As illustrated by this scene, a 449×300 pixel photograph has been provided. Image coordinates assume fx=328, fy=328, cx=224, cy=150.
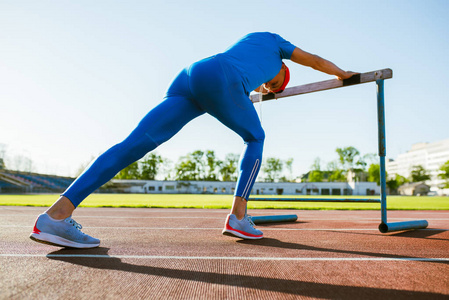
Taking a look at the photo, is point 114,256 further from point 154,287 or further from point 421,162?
point 421,162

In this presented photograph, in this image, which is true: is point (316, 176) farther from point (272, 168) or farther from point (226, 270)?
point (226, 270)

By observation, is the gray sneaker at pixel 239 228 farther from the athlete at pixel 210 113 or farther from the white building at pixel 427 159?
the white building at pixel 427 159

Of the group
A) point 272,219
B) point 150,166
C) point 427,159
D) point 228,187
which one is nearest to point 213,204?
point 272,219

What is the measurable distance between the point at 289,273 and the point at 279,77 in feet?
6.27

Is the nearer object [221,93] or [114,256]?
[114,256]

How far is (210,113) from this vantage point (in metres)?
2.56

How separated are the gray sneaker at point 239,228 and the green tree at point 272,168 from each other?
3668 inches

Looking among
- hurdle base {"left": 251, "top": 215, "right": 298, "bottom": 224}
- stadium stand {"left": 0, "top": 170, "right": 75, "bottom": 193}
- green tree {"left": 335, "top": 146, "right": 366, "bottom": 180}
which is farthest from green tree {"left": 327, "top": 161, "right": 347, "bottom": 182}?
hurdle base {"left": 251, "top": 215, "right": 298, "bottom": 224}

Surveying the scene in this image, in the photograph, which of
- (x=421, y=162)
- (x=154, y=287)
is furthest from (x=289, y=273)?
(x=421, y=162)

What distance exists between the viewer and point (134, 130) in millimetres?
2432

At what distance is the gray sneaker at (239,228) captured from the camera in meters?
2.68

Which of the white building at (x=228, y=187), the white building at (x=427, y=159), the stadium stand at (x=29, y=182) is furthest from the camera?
the white building at (x=427, y=159)

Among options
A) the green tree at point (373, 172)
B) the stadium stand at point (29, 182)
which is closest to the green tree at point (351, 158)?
the green tree at point (373, 172)

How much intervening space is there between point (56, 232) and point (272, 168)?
9559 cm
